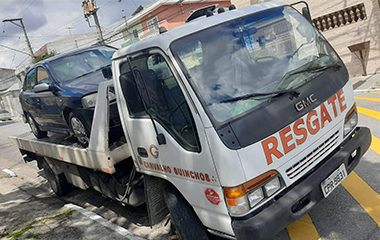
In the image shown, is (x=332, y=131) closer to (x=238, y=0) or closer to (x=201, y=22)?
(x=201, y=22)

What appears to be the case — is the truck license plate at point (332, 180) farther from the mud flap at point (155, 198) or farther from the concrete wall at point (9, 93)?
the concrete wall at point (9, 93)

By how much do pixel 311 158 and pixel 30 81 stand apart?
19.8 ft

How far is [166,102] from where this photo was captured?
3.04 metres

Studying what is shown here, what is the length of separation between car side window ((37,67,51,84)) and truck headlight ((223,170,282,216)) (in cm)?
442

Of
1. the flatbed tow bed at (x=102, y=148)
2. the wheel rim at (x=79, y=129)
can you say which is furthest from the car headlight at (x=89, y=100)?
the flatbed tow bed at (x=102, y=148)

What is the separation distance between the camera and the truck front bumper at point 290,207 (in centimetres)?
253

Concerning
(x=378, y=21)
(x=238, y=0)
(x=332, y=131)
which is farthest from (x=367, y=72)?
(x=332, y=131)

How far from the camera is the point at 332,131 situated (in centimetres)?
307

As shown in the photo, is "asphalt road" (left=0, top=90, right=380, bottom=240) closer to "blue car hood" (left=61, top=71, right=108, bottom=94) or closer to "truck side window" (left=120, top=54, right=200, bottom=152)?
"truck side window" (left=120, top=54, right=200, bottom=152)

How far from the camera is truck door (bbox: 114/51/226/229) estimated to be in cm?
271

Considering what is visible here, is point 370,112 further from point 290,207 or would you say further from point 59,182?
point 59,182

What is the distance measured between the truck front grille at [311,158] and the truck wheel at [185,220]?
0.95 meters

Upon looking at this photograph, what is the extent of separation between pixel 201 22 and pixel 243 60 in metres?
0.55

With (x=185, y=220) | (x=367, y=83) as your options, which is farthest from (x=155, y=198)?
(x=367, y=83)
